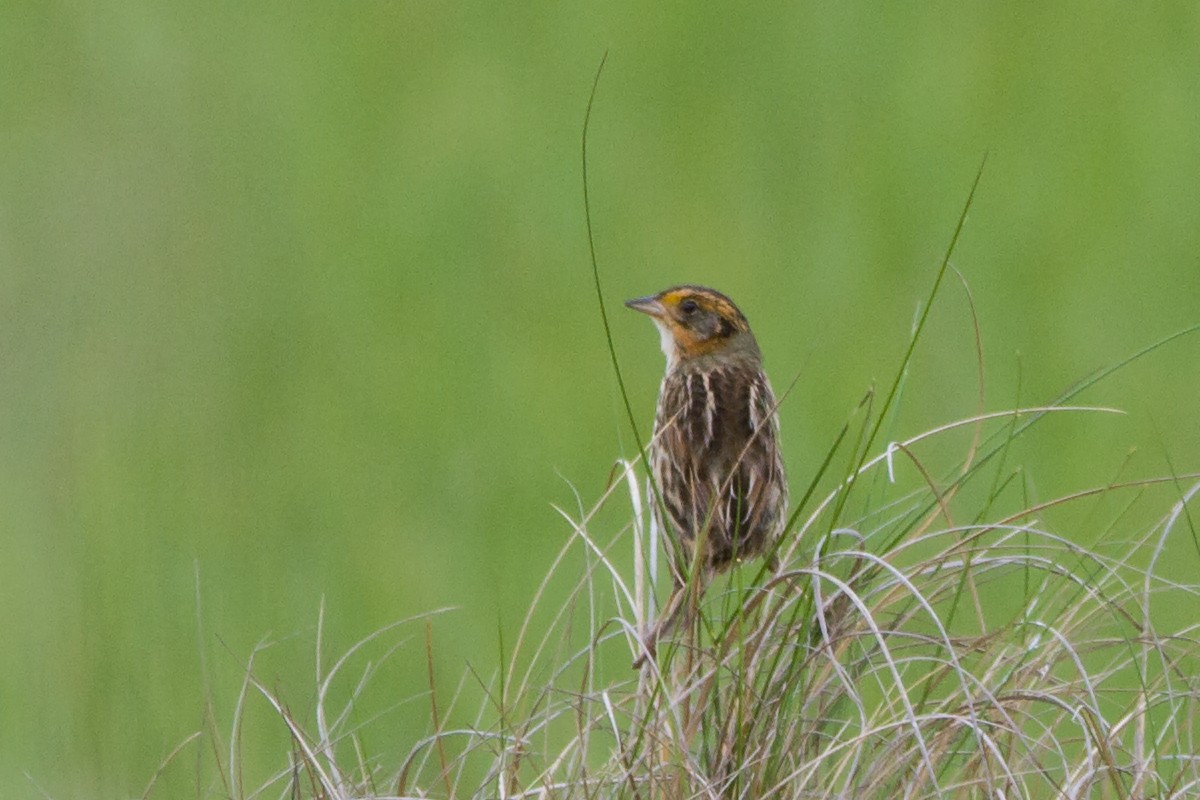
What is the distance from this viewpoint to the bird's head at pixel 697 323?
201 inches

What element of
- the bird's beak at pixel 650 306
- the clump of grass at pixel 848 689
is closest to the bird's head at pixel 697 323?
the bird's beak at pixel 650 306

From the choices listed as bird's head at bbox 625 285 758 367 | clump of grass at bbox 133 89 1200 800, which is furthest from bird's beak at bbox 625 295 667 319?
clump of grass at bbox 133 89 1200 800

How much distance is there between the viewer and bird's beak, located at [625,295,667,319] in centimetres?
523

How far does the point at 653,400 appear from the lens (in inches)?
288

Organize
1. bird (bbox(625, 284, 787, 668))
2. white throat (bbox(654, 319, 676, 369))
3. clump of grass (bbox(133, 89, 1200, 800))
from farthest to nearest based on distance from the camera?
white throat (bbox(654, 319, 676, 369)) → bird (bbox(625, 284, 787, 668)) → clump of grass (bbox(133, 89, 1200, 800))

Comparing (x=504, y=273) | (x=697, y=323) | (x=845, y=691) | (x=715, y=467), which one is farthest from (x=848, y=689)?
(x=504, y=273)

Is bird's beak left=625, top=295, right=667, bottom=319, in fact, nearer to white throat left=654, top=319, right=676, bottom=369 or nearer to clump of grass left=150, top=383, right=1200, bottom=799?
white throat left=654, top=319, right=676, bottom=369

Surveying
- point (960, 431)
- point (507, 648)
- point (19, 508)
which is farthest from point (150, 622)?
point (960, 431)

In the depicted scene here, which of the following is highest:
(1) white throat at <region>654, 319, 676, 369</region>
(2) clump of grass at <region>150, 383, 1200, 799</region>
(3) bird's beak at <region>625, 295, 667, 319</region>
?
(3) bird's beak at <region>625, 295, 667, 319</region>

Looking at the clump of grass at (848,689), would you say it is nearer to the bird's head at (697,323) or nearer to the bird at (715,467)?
the bird at (715,467)

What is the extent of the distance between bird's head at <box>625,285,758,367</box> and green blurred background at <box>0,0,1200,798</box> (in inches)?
45.6

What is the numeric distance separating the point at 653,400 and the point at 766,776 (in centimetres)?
388

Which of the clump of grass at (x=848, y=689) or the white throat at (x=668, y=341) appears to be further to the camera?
the white throat at (x=668, y=341)

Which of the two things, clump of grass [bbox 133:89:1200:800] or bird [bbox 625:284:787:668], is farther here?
bird [bbox 625:284:787:668]
